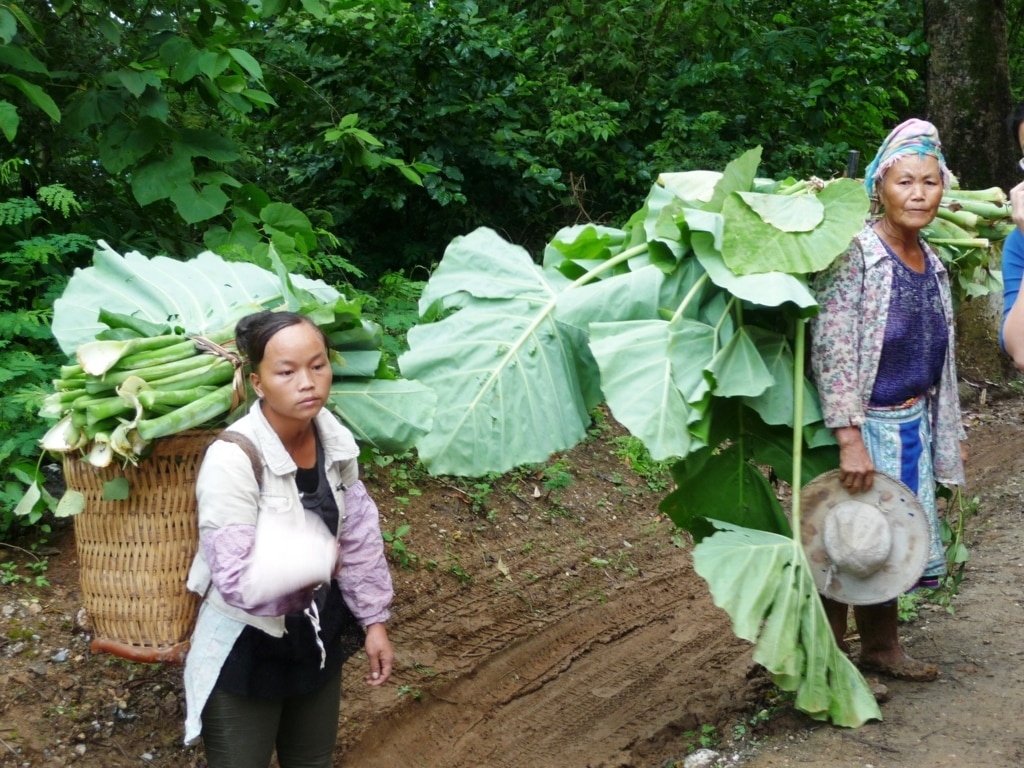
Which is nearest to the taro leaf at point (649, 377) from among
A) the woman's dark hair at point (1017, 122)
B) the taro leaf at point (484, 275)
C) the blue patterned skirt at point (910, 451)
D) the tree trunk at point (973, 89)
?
the taro leaf at point (484, 275)

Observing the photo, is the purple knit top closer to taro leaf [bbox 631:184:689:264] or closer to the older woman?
the older woman

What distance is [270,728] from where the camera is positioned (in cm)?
266

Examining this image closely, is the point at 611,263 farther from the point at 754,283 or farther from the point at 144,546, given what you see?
the point at 144,546

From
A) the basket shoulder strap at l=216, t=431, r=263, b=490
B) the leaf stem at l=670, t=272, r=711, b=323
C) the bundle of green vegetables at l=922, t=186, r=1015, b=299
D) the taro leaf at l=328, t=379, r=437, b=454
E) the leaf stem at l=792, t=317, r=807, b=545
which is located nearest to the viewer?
the basket shoulder strap at l=216, t=431, r=263, b=490

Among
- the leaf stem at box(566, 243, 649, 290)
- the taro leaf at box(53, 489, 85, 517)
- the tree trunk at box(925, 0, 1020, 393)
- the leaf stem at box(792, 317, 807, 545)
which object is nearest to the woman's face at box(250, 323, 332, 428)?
the taro leaf at box(53, 489, 85, 517)

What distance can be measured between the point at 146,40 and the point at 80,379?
9.61 feet

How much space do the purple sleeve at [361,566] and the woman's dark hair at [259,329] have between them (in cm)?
44

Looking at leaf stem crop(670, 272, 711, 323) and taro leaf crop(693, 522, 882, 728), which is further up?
leaf stem crop(670, 272, 711, 323)

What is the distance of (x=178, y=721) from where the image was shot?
378cm

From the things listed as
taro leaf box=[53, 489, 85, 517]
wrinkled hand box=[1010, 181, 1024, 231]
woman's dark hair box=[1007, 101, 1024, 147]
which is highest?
woman's dark hair box=[1007, 101, 1024, 147]

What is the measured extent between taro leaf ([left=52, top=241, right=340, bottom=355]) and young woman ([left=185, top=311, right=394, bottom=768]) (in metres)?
0.30

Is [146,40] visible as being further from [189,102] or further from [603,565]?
[603,565]

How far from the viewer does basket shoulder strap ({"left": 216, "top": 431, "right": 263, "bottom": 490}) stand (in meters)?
2.47

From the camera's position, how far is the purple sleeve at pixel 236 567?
2369 millimetres
